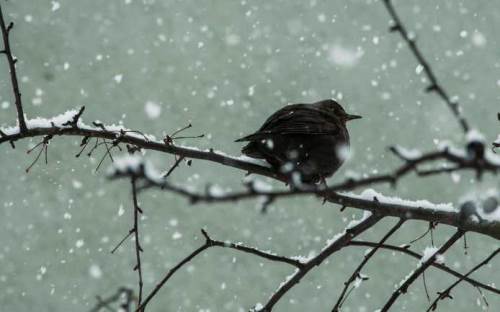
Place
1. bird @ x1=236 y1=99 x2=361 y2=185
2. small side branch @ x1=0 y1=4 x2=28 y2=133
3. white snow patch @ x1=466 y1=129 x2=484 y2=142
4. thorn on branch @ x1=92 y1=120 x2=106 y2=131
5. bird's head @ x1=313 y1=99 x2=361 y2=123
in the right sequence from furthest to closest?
bird's head @ x1=313 y1=99 x2=361 y2=123 → bird @ x1=236 y1=99 x2=361 y2=185 → thorn on branch @ x1=92 y1=120 x2=106 y2=131 → small side branch @ x1=0 y1=4 x2=28 y2=133 → white snow patch @ x1=466 y1=129 x2=484 y2=142

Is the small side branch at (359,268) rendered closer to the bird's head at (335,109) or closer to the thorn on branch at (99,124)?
the thorn on branch at (99,124)

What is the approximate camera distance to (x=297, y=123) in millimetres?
3146

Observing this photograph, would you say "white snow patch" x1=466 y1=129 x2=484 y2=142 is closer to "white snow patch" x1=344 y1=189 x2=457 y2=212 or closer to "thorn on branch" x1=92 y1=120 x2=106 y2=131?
"white snow patch" x1=344 y1=189 x2=457 y2=212

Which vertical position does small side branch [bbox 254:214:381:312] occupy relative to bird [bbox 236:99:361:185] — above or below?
below

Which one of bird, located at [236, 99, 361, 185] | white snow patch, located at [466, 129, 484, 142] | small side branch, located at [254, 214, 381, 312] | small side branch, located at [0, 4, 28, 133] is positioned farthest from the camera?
bird, located at [236, 99, 361, 185]

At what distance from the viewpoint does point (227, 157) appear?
1.99 meters

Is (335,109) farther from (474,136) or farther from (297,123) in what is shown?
(474,136)

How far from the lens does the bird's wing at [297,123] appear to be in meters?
3.02

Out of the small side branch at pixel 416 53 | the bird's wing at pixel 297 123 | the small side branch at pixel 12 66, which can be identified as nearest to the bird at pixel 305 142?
the bird's wing at pixel 297 123

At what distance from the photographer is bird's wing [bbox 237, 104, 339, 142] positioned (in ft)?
9.89

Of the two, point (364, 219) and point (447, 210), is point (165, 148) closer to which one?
point (364, 219)

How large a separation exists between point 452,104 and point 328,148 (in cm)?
222

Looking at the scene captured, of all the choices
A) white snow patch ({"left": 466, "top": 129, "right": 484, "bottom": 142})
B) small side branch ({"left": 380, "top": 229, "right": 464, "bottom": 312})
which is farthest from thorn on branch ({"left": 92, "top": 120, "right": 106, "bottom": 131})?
white snow patch ({"left": 466, "top": 129, "right": 484, "bottom": 142})

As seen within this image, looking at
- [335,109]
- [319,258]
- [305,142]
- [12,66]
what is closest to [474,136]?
[319,258]
